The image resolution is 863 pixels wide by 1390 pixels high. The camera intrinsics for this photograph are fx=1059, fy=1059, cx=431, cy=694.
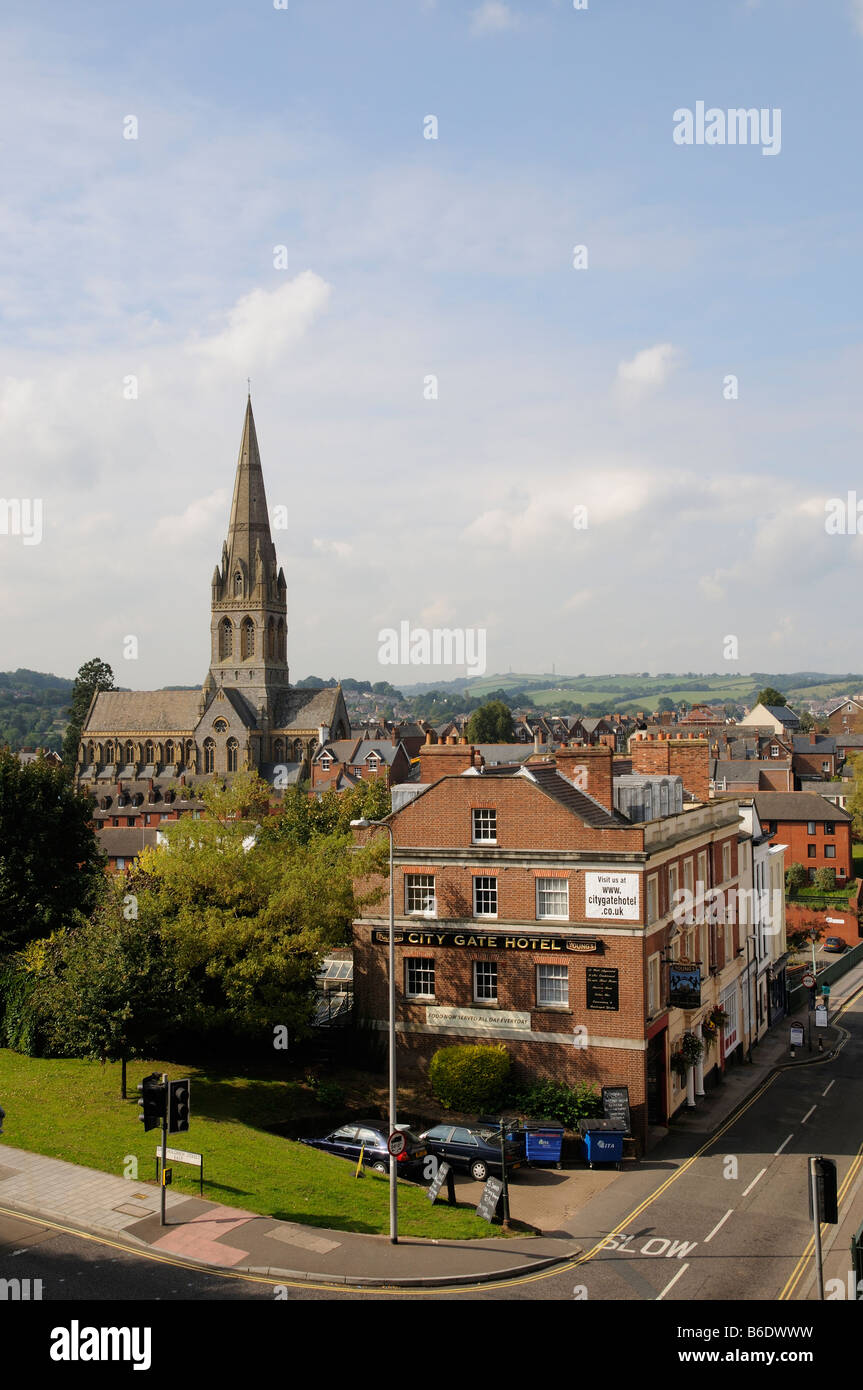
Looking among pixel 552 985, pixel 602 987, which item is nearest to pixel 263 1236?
pixel 552 985

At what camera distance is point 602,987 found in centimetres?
3209

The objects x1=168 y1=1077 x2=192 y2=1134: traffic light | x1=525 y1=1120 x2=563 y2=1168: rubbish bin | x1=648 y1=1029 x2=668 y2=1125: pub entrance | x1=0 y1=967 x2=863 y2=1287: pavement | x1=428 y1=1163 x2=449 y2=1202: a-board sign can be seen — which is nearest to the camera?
x1=0 y1=967 x2=863 y2=1287: pavement

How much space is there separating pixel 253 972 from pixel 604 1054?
10.8m

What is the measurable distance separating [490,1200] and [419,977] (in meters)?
11.6

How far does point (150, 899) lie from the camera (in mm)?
33000

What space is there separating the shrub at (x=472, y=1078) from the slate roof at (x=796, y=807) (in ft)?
186

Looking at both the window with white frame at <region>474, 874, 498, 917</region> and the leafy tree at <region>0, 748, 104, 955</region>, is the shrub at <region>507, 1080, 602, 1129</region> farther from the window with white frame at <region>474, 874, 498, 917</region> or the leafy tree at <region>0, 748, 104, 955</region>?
the leafy tree at <region>0, 748, 104, 955</region>

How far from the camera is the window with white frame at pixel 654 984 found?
32.5 meters

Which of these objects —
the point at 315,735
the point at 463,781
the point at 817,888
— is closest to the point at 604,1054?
the point at 463,781

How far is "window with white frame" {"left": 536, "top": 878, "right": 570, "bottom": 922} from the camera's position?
33.0 m

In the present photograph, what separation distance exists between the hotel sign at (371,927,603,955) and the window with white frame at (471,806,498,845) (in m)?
2.96

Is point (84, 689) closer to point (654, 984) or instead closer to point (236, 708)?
point (236, 708)

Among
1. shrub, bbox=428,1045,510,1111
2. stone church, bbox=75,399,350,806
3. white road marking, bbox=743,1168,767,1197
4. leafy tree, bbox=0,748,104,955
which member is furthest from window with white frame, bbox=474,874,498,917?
stone church, bbox=75,399,350,806
